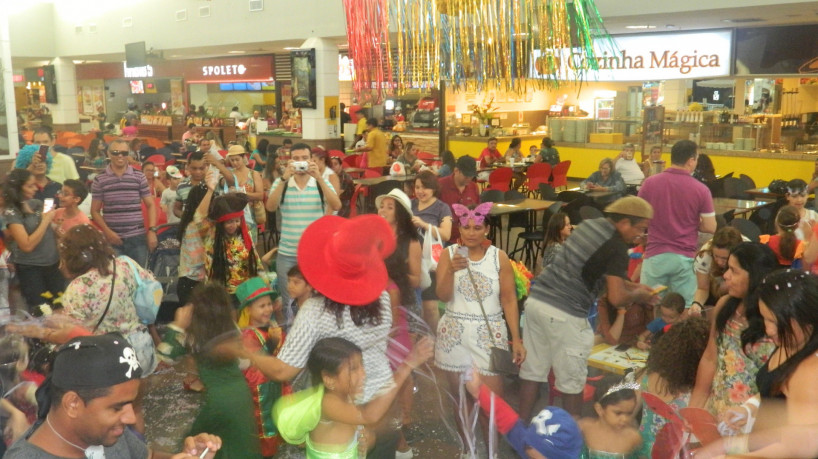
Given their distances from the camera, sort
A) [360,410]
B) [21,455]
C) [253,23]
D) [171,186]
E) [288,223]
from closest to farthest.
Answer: [21,455] < [360,410] < [288,223] < [171,186] < [253,23]

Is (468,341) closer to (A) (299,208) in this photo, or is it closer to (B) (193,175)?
(A) (299,208)

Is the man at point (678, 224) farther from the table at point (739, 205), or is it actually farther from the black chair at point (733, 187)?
the black chair at point (733, 187)

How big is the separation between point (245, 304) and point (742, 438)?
108 inches

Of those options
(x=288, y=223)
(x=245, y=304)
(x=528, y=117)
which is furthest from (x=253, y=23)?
(x=245, y=304)

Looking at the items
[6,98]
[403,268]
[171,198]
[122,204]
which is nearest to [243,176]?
[171,198]

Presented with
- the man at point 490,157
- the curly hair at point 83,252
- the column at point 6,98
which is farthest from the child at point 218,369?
the man at point 490,157

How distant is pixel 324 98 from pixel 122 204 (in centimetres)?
788

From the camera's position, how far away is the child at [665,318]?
4566 millimetres

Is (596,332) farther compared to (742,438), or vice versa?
(596,332)

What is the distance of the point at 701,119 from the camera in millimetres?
12961

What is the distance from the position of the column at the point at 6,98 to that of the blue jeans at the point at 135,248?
6429mm

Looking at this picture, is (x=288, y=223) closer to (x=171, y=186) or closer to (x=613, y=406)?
(x=171, y=186)

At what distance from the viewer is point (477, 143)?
1598 cm

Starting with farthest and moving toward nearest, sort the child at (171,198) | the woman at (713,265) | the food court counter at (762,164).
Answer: the food court counter at (762,164) < the child at (171,198) < the woman at (713,265)
